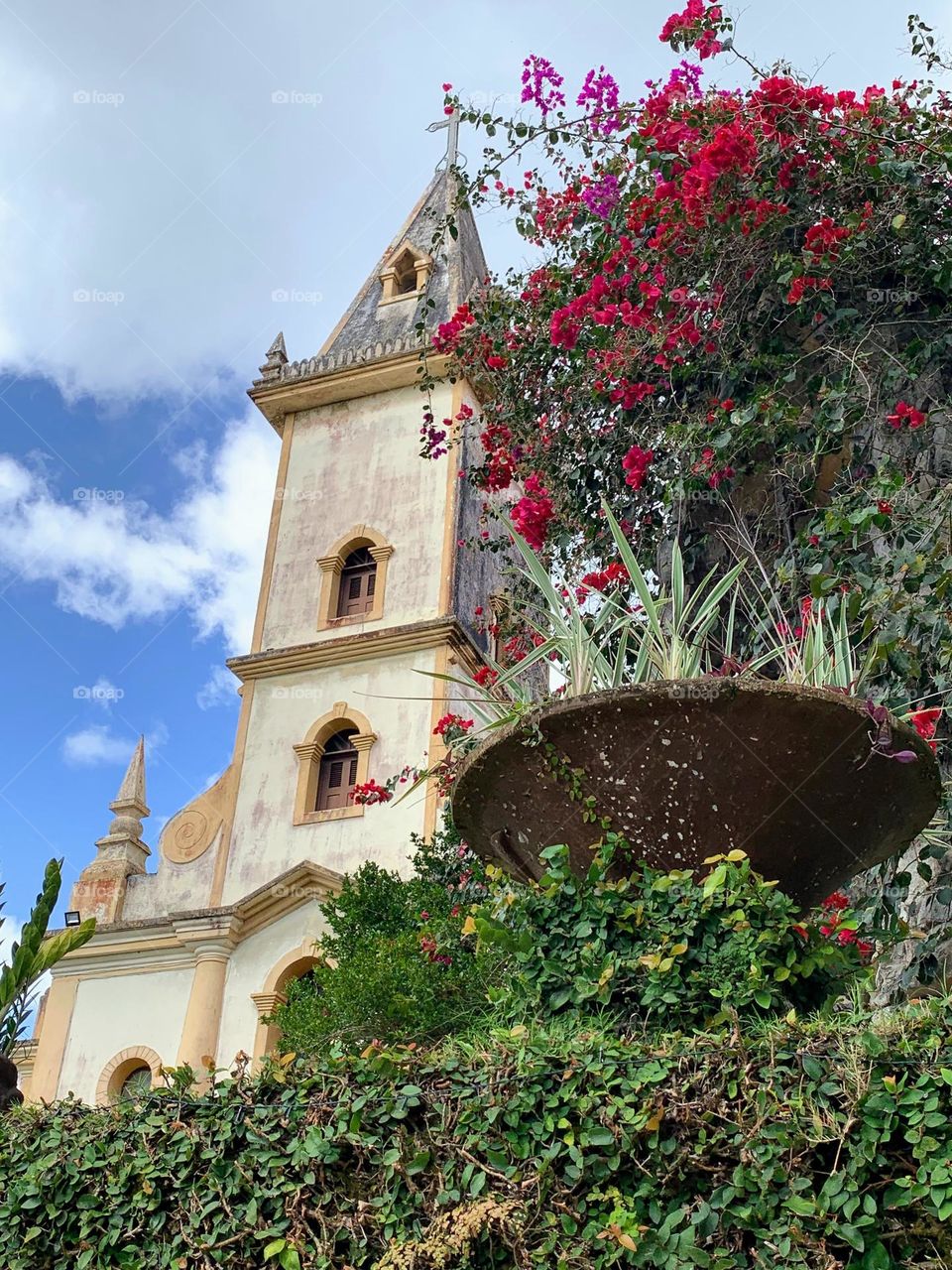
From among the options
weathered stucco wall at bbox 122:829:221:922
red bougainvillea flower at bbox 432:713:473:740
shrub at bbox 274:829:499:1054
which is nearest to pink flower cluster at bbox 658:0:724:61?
red bougainvillea flower at bbox 432:713:473:740

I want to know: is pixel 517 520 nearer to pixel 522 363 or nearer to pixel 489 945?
pixel 522 363

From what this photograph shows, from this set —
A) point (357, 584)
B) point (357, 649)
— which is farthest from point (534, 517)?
point (357, 584)

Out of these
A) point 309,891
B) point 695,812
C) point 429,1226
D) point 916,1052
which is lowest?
point 429,1226

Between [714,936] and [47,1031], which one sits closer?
[714,936]

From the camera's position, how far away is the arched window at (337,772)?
17297 mm

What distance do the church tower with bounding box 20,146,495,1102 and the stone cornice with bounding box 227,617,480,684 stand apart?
3 centimetres

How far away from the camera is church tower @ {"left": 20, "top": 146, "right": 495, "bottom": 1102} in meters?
16.3

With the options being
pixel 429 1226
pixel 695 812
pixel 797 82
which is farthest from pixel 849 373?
pixel 429 1226

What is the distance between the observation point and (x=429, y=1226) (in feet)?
11.3

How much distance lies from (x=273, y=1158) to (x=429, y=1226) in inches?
21.7

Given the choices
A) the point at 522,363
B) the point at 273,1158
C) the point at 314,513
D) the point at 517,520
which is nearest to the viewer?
the point at 273,1158

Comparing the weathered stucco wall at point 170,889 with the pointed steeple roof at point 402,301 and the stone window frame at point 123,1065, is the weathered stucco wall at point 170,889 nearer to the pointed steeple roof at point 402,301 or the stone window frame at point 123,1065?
the stone window frame at point 123,1065

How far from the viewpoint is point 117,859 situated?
58.7ft

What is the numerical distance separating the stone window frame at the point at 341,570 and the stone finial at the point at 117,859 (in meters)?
3.72
